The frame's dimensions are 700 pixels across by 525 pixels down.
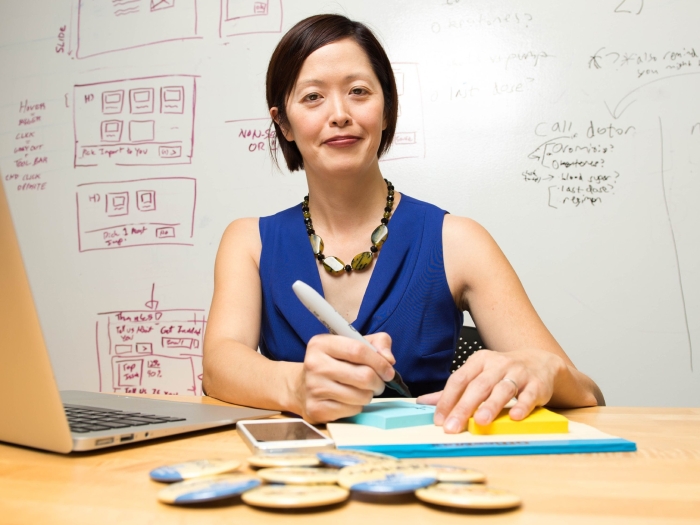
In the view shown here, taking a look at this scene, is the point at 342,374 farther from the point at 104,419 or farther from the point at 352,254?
the point at 352,254

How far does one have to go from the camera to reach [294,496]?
36 centimetres

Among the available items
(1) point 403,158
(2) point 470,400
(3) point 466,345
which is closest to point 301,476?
(2) point 470,400

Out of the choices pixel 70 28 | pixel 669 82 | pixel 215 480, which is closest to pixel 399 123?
pixel 669 82

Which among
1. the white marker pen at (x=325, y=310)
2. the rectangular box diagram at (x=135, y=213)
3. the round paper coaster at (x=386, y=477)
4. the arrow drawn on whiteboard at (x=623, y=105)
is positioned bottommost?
the round paper coaster at (x=386, y=477)

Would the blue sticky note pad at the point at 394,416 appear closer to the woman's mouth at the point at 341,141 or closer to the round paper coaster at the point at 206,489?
the round paper coaster at the point at 206,489

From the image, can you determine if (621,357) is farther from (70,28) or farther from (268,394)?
(70,28)

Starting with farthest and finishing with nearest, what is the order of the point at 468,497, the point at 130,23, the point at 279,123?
the point at 130,23, the point at 279,123, the point at 468,497

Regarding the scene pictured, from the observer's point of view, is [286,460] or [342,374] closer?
[286,460]

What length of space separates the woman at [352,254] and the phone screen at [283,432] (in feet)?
1.23

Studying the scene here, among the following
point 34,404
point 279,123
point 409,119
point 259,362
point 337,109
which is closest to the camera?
point 34,404

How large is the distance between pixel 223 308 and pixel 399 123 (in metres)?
1.21

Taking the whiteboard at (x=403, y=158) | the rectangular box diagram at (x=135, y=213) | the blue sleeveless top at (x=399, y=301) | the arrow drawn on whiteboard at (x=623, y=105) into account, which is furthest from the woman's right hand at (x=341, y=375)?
the rectangular box diagram at (x=135, y=213)

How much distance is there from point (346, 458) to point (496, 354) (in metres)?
0.30

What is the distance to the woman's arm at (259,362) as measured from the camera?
25.0 inches
